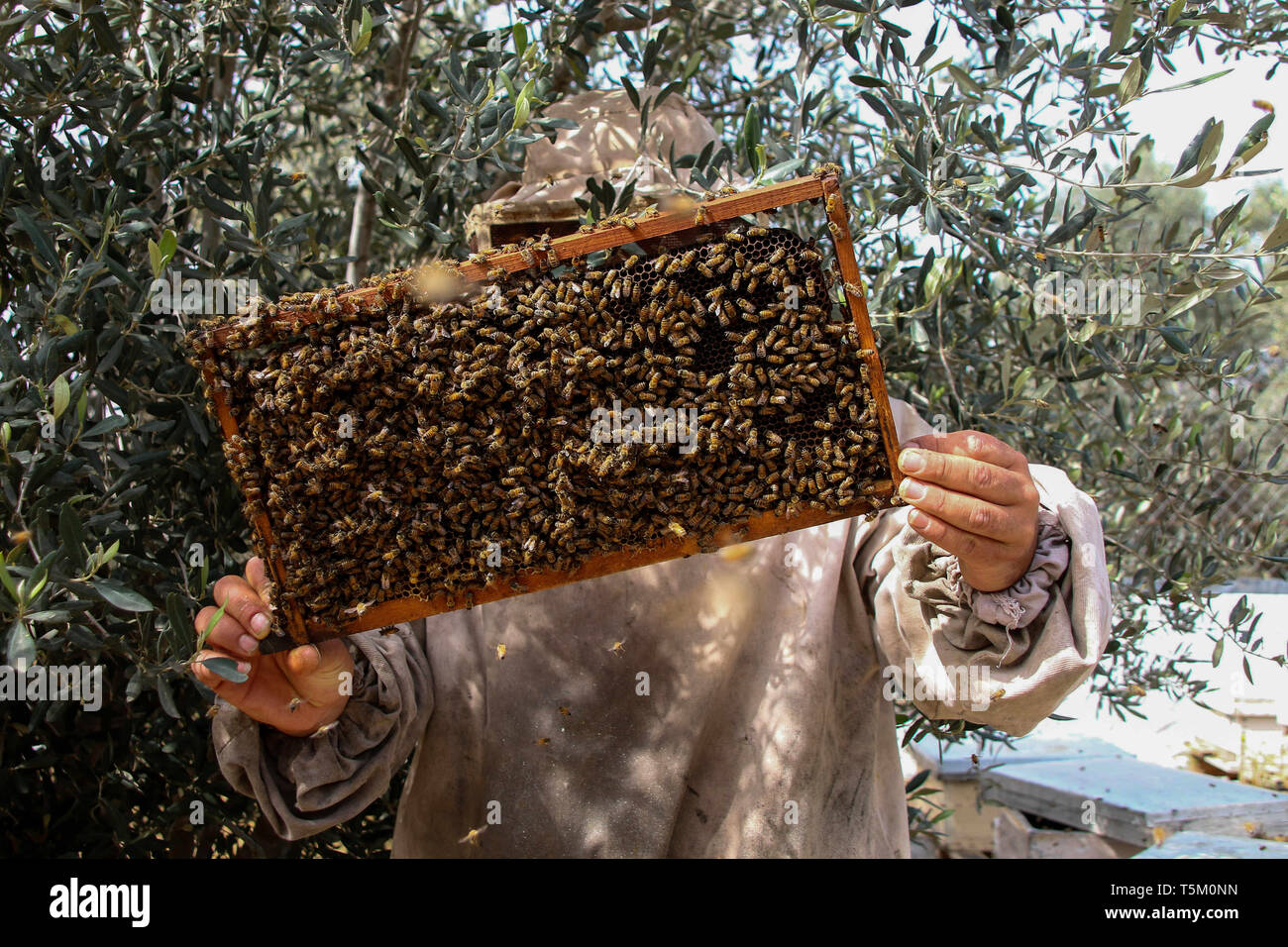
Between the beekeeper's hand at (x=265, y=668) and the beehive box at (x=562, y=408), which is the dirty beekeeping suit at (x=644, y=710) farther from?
the beehive box at (x=562, y=408)

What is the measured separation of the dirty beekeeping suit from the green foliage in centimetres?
46

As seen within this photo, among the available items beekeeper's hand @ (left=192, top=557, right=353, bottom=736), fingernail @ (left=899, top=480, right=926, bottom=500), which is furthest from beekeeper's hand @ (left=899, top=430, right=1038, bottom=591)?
beekeeper's hand @ (left=192, top=557, right=353, bottom=736)

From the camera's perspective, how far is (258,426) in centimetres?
263

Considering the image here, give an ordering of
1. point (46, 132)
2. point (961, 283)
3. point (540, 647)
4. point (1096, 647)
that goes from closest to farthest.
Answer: point (1096, 647)
point (46, 132)
point (540, 647)
point (961, 283)

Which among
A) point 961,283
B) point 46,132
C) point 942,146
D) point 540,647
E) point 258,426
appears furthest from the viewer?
point 961,283

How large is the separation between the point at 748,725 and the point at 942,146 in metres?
1.93

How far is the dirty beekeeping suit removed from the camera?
121 inches

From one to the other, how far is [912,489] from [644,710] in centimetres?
132

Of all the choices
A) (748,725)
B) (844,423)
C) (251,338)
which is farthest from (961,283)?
(251,338)

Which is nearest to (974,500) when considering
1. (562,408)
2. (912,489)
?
(912,489)

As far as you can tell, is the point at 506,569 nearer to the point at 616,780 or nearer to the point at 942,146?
the point at 616,780

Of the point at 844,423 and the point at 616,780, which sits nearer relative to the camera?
the point at 844,423

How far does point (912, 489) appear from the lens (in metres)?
2.40

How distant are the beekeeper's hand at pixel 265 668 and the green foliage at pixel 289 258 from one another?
0.37 ft
